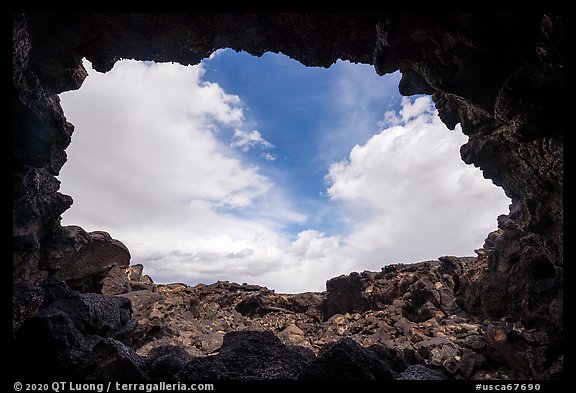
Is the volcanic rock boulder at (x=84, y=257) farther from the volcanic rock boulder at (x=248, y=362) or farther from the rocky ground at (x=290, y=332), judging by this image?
the volcanic rock boulder at (x=248, y=362)

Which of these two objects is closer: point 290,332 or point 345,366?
point 345,366

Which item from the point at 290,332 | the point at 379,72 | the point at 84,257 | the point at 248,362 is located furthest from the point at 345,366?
the point at 290,332

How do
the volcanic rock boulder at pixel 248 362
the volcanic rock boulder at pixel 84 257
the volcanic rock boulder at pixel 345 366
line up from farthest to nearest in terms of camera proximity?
1. the volcanic rock boulder at pixel 84 257
2. the volcanic rock boulder at pixel 248 362
3. the volcanic rock boulder at pixel 345 366

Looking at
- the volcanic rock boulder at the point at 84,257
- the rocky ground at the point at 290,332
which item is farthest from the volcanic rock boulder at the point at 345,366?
the volcanic rock boulder at the point at 84,257

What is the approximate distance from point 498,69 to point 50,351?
10332 mm

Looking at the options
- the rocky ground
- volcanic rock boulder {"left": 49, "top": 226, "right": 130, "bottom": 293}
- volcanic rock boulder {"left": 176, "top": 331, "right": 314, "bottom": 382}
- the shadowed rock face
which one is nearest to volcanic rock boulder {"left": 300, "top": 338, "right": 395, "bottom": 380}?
the rocky ground

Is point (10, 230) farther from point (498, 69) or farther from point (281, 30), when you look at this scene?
point (498, 69)

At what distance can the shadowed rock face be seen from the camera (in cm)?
554

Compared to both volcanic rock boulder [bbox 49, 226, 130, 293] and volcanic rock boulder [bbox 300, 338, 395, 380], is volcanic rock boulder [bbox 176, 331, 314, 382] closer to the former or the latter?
volcanic rock boulder [bbox 300, 338, 395, 380]

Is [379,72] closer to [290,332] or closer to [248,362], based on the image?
[248,362]

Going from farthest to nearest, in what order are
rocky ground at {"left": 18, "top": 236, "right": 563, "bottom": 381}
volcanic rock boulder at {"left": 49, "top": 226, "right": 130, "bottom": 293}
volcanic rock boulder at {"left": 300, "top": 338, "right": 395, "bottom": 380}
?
volcanic rock boulder at {"left": 49, "top": 226, "right": 130, "bottom": 293}
rocky ground at {"left": 18, "top": 236, "right": 563, "bottom": 381}
volcanic rock boulder at {"left": 300, "top": 338, "right": 395, "bottom": 380}

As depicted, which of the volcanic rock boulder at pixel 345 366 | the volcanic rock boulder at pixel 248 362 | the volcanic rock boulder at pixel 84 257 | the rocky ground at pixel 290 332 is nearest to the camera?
the volcanic rock boulder at pixel 345 366

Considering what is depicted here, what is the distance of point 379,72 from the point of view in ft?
22.8

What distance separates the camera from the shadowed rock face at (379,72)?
5.54m
